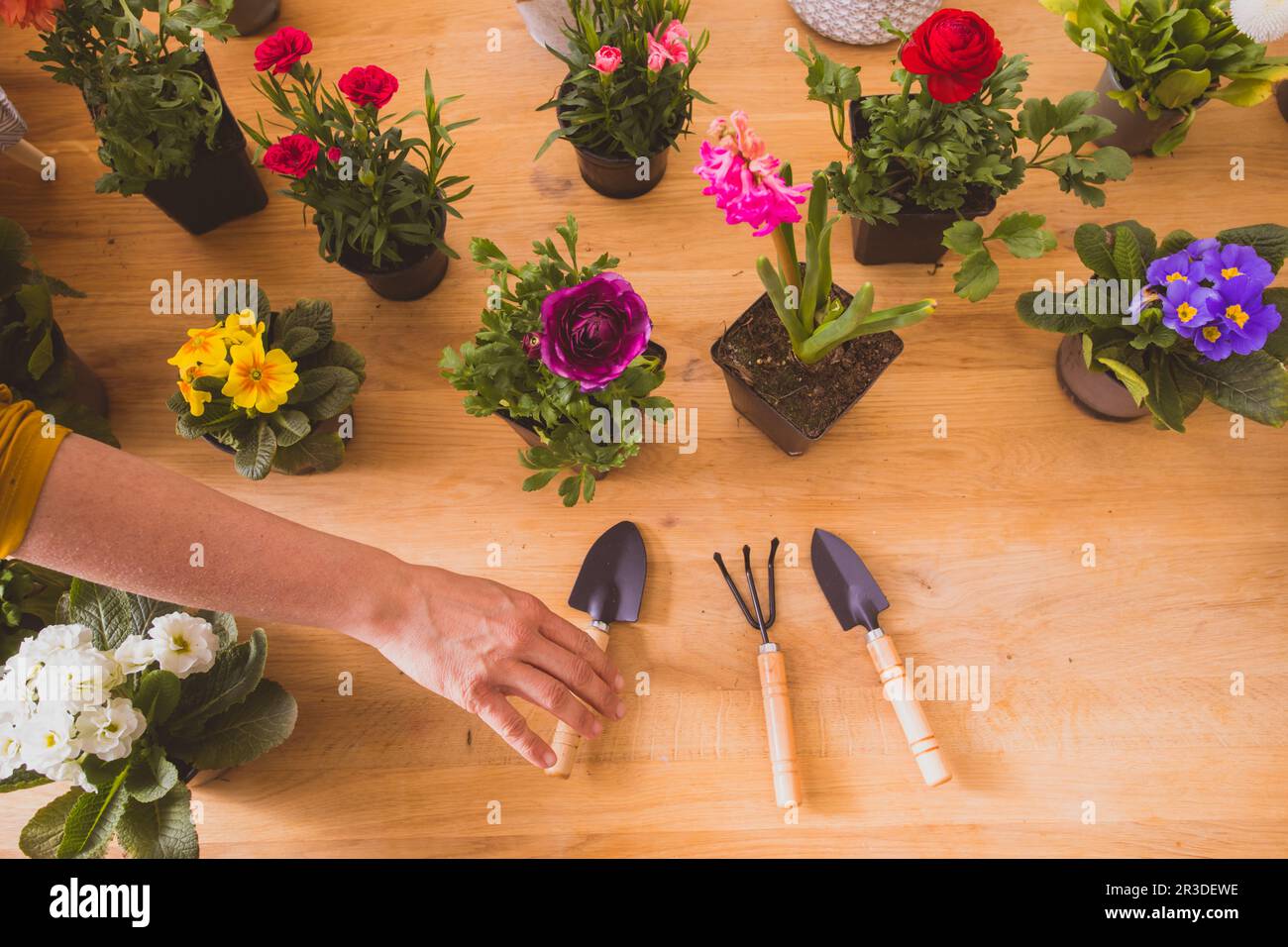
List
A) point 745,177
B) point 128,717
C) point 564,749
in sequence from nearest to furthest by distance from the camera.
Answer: point 745,177, point 128,717, point 564,749

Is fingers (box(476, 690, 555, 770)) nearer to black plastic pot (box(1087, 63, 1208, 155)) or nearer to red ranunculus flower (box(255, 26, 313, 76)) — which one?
red ranunculus flower (box(255, 26, 313, 76))

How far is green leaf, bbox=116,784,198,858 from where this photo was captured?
0.70 metres

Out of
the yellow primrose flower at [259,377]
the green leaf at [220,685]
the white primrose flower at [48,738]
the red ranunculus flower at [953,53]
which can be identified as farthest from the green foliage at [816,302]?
the white primrose flower at [48,738]

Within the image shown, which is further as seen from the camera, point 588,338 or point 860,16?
point 860,16

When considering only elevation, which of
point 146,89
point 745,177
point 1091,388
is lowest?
point 1091,388

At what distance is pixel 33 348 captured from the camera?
83cm

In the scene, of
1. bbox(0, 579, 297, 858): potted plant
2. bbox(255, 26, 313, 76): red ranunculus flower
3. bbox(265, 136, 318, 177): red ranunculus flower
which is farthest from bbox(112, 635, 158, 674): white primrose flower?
bbox(255, 26, 313, 76): red ranunculus flower

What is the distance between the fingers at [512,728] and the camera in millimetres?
742

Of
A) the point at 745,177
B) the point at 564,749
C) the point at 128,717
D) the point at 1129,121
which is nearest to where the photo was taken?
the point at 745,177

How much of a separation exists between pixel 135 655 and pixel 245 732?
123mm

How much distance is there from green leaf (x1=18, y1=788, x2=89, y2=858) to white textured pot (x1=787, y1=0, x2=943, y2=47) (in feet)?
3.70

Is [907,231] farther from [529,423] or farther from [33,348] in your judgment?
[33,348]

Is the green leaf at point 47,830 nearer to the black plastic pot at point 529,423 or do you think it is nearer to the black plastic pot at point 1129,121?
the black plastic pot at point 529,423

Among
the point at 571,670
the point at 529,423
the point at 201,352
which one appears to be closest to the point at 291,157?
the point at 201,352
